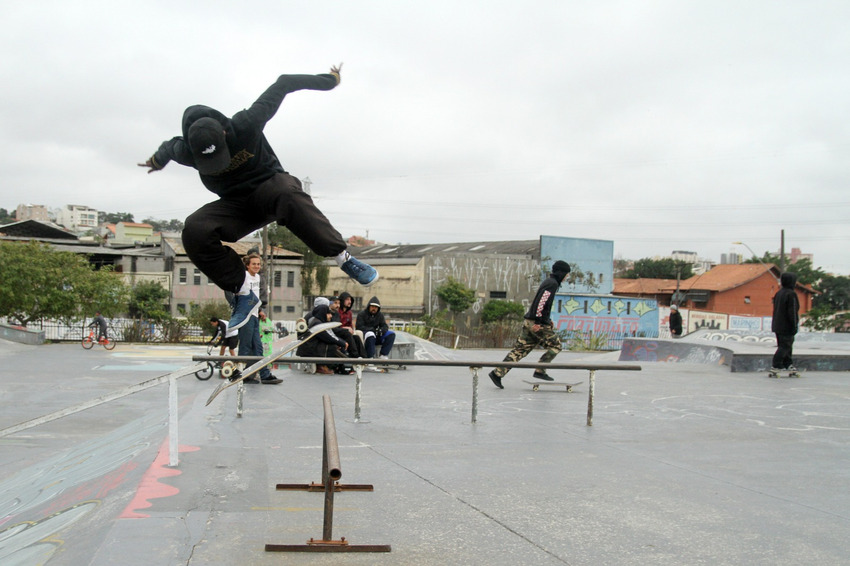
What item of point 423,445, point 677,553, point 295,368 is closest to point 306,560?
point 677,553

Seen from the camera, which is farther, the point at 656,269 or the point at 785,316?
the point at 656,269

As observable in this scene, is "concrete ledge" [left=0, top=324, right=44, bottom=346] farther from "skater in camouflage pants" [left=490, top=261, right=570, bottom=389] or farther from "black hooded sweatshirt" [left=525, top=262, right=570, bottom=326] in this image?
"black hooded sweatshirt" [left=525, top=262, right=570, bottom=326]

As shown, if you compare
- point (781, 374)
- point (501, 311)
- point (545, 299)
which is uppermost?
point (545, 299)

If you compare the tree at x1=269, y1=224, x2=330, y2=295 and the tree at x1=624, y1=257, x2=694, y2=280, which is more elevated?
the tree at x1=624, y1=257, x2=694, y2=280

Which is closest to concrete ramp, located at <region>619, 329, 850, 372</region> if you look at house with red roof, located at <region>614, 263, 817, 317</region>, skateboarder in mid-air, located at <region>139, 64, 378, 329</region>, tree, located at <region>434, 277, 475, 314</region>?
skateboarder in mid-air, located at <region>139, 64, 378, 329</region>

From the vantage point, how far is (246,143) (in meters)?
3.93

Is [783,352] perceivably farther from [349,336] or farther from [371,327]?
[349,336]

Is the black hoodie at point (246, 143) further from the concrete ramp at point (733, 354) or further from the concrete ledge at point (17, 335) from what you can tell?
the concrete ledge at point (17, 335)

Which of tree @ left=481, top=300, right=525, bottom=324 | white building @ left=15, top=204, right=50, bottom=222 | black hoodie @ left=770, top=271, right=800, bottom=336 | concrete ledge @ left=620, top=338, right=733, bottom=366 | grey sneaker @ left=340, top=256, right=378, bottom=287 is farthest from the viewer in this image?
white building @ left=15, top=204, right=50, bottom=222

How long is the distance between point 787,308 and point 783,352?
876 mm

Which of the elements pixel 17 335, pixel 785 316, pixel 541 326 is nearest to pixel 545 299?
pixel 541 326

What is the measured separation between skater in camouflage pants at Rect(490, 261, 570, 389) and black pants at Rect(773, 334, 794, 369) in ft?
14.8

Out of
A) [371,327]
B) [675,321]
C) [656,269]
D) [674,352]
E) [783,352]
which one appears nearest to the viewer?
[783,352]

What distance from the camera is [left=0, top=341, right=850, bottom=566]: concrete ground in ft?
11.0
